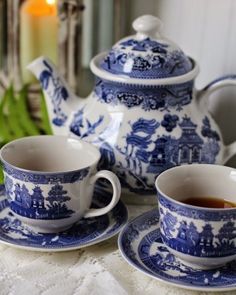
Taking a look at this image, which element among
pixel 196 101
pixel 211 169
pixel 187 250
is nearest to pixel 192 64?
pixel 196 101

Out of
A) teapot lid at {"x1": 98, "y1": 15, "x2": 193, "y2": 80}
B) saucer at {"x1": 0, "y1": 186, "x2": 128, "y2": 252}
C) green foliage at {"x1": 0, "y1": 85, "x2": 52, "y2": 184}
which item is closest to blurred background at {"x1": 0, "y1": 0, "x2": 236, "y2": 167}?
green foliage at {"x1": 0, "y1": 85, "x2": 52, "y2": 184}

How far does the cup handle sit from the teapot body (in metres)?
0.06

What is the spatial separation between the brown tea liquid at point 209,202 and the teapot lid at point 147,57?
142mm

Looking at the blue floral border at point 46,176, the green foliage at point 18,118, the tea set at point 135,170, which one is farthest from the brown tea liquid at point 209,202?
the green foliage at point 18,118

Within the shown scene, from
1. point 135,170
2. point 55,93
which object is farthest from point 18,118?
point 135,170

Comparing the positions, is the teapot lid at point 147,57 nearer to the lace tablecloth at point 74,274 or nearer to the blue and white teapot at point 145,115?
the blue and white teapot at point 145,115

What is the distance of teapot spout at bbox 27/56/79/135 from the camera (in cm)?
78

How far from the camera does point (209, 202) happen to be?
664 mm

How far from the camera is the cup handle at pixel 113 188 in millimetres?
657

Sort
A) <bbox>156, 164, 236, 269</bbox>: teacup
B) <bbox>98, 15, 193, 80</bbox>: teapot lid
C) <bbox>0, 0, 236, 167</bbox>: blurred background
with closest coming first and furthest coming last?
1. <bbox>156, 164, 236, 269</bbox>: teacup
2. <bbox>98, 15, 193, 80</bbox>: teapot lid
3. <bbox>0, 0, 236, 167</bbox>: blurred background

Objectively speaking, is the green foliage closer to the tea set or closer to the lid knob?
the tea set

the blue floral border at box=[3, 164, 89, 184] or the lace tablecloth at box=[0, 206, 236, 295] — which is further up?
the blue floral border at box=[3, 164, 89, 184]

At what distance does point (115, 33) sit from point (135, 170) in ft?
1.12

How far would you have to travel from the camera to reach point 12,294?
580 mm
